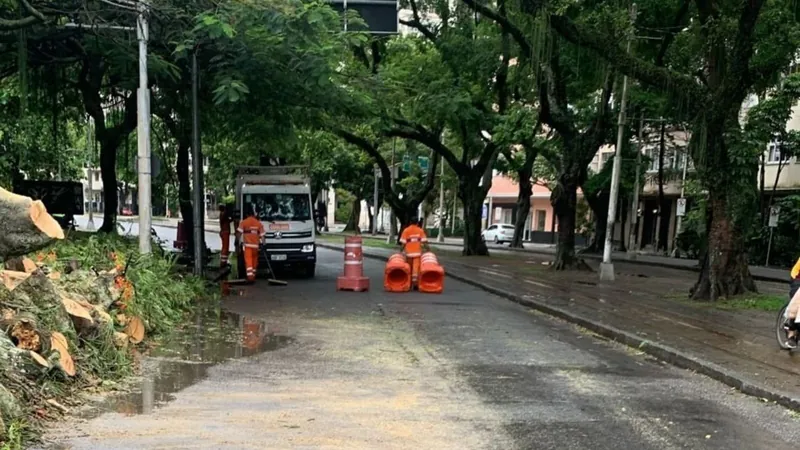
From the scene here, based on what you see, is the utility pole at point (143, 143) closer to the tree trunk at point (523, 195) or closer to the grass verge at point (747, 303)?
the grass verge at point (747, 303)

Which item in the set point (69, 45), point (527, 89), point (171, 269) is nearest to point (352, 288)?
point (171, 269)

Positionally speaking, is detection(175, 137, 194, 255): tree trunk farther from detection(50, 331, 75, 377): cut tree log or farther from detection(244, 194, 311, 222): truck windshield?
detection(50, 331, 75, 377): cut tree log

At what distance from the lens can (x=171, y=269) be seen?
42.1 feet

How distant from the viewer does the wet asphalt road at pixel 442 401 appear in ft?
17.5

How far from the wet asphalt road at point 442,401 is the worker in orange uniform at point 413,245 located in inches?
188

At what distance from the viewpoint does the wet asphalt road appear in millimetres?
5348

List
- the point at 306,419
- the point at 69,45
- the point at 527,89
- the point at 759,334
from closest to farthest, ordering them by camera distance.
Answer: the point at 306,419 → the point at 759,334 → the point at 69,45 → the point at 527,89

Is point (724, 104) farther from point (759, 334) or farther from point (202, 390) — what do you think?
point (202, 390)

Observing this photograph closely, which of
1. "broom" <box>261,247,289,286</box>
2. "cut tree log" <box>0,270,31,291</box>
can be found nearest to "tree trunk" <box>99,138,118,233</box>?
"broom" <box>261,247,289,286</box>

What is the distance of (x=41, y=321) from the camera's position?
6.32 m

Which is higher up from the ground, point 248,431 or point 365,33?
point 365,33

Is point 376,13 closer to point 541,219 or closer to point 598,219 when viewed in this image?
point 598,219

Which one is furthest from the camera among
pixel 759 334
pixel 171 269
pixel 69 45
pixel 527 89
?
pixel 527 89

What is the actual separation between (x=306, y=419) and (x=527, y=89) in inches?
782
